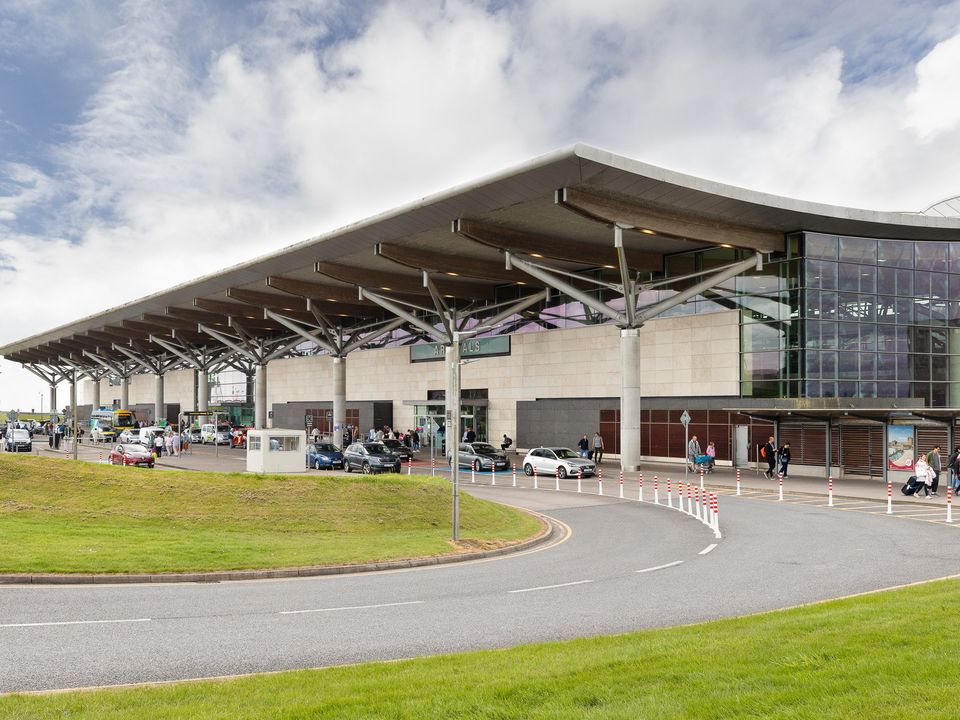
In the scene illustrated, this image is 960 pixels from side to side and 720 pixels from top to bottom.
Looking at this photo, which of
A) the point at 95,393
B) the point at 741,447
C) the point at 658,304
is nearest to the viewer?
the point at 658,304

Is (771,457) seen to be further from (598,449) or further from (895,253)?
(895,253)

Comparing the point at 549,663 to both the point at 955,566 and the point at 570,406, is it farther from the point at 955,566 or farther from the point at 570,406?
the point at 570,406

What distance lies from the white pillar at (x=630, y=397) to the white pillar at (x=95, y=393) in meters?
116

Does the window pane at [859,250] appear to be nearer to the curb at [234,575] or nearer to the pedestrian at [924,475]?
the pedestrian at [924,475]

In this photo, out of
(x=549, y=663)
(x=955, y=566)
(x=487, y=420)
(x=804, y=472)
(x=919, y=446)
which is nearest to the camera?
(x=549, y=663)

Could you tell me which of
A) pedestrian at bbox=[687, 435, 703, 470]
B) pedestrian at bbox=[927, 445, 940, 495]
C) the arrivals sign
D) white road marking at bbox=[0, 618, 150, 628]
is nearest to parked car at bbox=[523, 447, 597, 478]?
pedestrian at bbox=[687, 435, 703, 470]

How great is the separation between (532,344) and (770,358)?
58.5 ft

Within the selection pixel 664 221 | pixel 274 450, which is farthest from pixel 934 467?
pixel 274 450

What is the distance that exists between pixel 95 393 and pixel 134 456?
10527 cm

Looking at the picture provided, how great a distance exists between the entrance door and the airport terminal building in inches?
4.0

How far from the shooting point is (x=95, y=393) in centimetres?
13588

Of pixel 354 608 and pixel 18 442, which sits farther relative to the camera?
pixel 18 442

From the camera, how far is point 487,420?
59.2m

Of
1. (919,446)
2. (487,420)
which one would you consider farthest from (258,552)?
(487,420)
